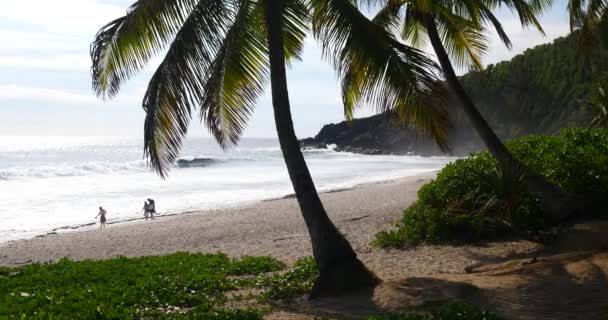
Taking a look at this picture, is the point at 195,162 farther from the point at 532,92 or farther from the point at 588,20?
the point at 588,20

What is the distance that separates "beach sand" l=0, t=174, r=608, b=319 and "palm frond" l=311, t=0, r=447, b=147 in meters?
1.93

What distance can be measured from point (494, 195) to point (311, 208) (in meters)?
4.17

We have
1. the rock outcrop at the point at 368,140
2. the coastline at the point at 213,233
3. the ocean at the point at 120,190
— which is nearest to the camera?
the coastline at the point at 213,233

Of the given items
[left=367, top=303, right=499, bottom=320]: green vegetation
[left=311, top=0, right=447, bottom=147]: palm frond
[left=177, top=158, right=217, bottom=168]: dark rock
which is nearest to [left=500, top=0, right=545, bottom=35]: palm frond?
[left=311, top=0, right=447, bottom=147]: palm frond

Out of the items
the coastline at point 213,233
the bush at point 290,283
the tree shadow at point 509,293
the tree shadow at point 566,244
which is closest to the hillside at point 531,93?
the coastline at point 213,233

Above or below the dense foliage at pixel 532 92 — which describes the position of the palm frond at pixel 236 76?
below

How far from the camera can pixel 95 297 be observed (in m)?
7.68

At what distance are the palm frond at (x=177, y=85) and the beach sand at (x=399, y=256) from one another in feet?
8.33

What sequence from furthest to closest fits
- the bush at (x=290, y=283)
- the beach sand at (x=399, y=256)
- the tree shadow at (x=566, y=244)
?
the tree shadow at (x=566, y=244), the bush at (x=290, y=283), the beach sand at (x=399, y=256)

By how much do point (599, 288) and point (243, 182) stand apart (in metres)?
34.2

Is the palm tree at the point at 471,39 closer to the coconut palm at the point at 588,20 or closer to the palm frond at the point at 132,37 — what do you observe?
the coconut palm at the point at 588,20

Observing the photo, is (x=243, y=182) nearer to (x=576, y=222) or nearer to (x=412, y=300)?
(x=576, y=222)

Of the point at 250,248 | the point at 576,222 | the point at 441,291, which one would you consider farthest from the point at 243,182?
the point at 441,291

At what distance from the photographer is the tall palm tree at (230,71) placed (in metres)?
7.31
